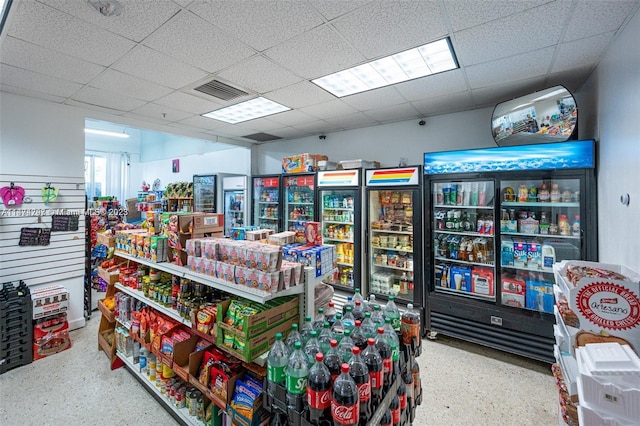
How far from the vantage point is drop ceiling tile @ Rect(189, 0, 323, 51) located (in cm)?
191

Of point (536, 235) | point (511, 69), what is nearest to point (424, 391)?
point (536, 235)

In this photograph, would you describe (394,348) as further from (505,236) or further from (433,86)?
(433,86)

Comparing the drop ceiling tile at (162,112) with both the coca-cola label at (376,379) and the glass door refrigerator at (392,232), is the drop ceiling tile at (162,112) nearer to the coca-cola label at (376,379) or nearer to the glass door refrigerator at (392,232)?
the glass door refrigerator at (392,232)

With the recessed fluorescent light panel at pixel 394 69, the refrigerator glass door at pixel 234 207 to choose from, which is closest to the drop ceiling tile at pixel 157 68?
the recessed fluorescent light panel at pixel 394 69

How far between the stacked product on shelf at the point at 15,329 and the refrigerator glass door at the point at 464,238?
4.73 meters

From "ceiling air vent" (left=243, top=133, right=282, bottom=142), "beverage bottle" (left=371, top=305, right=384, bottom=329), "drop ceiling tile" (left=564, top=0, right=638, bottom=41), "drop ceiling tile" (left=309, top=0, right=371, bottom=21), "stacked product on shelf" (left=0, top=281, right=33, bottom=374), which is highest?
"ceiling air vent" (left=243, top=133, right=282, bottom=142)

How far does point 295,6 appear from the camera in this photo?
1.93 metres

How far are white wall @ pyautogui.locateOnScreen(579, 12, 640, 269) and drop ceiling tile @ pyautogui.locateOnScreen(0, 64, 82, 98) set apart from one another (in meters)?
5.09

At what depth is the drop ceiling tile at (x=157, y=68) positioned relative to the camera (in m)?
2.57

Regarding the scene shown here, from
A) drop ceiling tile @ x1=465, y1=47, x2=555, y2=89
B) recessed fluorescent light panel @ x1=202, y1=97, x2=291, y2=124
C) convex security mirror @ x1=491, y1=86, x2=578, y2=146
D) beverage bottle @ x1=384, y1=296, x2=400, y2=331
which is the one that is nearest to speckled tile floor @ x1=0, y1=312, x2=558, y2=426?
beverage bottle @ x1=384, y1=296, x2=400, y2=331

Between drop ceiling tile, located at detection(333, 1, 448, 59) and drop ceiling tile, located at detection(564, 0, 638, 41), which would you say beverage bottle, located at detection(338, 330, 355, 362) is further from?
drop ceiling tile, located at detection(564, 0, 638, 41)

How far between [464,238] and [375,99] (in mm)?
2140

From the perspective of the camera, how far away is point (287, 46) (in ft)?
Answer: 8.00

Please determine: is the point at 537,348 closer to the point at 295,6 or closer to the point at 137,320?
the point at 295,6
